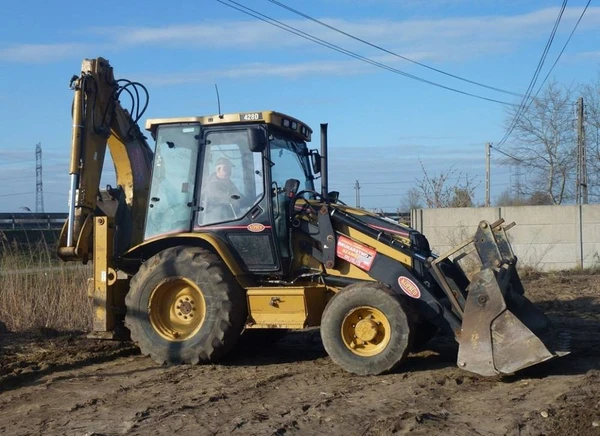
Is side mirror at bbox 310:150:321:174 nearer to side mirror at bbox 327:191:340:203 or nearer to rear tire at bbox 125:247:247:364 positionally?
side mirror at bbox 327:191:340:203

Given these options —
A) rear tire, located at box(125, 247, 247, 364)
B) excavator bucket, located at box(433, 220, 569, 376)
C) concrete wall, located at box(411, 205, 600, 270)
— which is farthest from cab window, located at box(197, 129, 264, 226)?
concrete wall, located at box(411, 205, 600, 270)

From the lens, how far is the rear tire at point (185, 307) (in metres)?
8.09

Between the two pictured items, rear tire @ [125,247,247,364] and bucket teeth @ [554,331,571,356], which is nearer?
bucket teeth @ [554,331,571,356]

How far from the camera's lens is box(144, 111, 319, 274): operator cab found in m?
8.29

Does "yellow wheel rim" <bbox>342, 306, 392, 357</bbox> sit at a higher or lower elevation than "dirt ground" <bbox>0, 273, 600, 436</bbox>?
higher

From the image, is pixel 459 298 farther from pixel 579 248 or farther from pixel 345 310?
pixel 579 248

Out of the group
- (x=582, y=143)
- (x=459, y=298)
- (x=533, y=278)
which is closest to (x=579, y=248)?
(x=533, y=278)

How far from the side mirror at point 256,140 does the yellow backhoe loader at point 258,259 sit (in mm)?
18

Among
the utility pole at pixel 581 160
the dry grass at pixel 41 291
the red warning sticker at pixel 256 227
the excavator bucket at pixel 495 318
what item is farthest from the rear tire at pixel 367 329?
the utility pole at pixel 581 160

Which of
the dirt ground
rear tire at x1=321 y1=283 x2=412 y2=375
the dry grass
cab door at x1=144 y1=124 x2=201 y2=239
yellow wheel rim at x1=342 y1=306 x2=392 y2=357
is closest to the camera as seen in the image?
the dirt ground

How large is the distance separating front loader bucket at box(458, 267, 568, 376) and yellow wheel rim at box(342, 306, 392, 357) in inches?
30.1

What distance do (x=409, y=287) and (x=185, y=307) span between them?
2391mm

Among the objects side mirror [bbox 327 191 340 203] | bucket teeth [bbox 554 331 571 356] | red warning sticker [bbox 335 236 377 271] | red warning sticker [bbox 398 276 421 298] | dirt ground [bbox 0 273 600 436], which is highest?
side mirror [bbox 327 191 340 203]

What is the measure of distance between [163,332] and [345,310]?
206 centimetres
